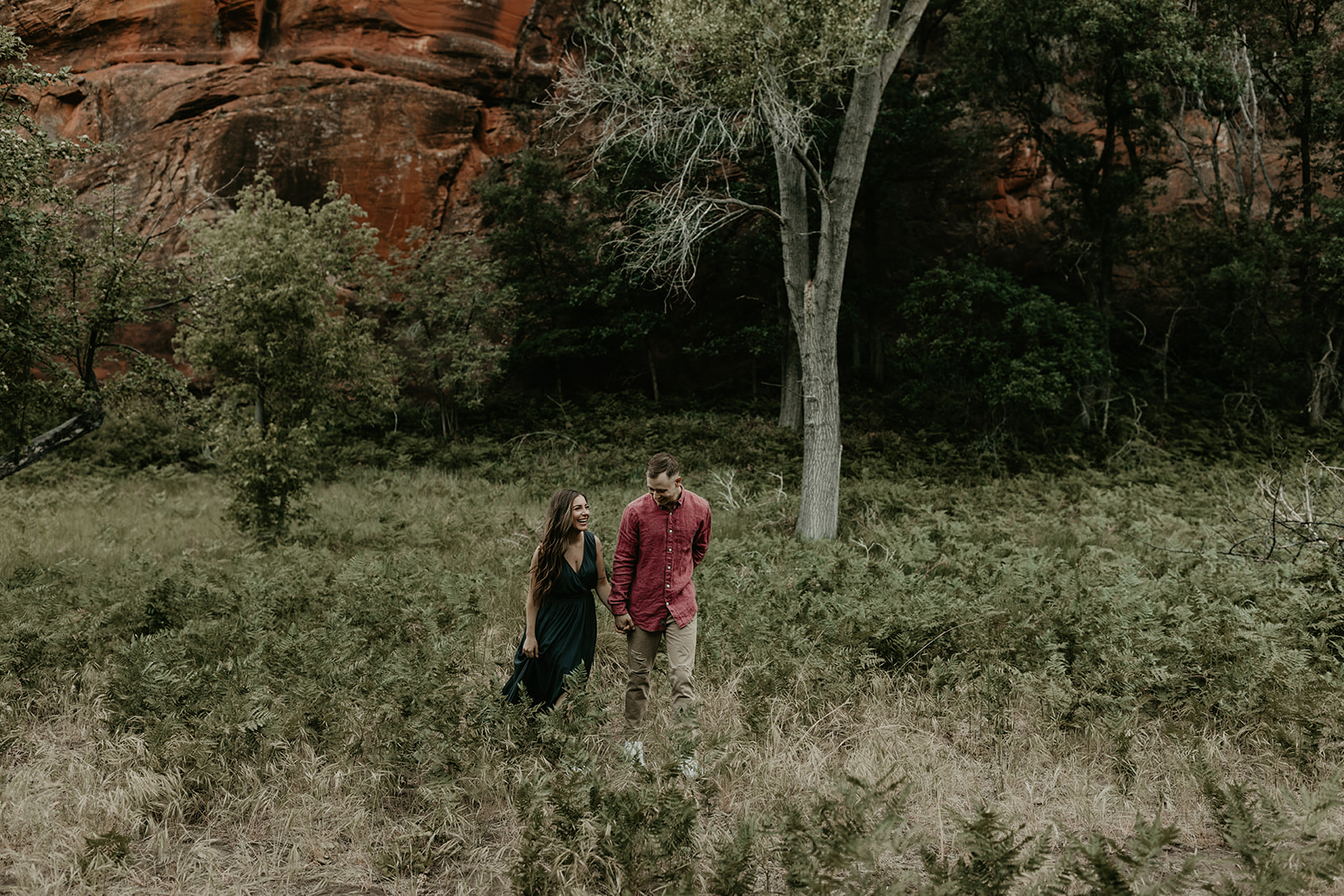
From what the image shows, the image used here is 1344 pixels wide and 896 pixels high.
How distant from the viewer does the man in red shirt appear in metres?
5.26

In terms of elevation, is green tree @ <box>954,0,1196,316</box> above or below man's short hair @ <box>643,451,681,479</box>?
above

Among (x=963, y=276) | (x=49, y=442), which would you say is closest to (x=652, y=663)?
(x=49, y=442)

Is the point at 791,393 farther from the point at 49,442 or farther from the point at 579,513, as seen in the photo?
the point at 579,513

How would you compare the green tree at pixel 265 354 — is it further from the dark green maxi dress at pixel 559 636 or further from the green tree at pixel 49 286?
the dark green maxi dress at pixel 559 636

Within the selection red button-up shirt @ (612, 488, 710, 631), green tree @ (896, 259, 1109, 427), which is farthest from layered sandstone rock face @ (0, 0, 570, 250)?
red button-up shirt @ (612, 488, 710, 631)

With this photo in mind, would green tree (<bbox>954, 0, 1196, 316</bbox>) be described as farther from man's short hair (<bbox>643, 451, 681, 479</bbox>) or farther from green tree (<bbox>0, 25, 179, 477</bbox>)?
green tree (<bbox>0, 25, 179, 477</bbox>)

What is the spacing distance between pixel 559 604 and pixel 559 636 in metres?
0.20

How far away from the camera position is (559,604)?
5.20m

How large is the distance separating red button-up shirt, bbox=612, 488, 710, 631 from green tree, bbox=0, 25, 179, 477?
6461mm

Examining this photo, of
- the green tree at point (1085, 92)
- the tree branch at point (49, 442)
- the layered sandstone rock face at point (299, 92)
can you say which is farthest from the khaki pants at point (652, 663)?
the layered sandstone rock face at point (299, 92)

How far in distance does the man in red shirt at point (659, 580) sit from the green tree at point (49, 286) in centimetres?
649

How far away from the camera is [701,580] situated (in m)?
8.34

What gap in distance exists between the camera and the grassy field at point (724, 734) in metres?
3.99

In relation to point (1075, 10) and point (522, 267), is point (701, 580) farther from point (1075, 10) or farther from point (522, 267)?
point (522, 267)
